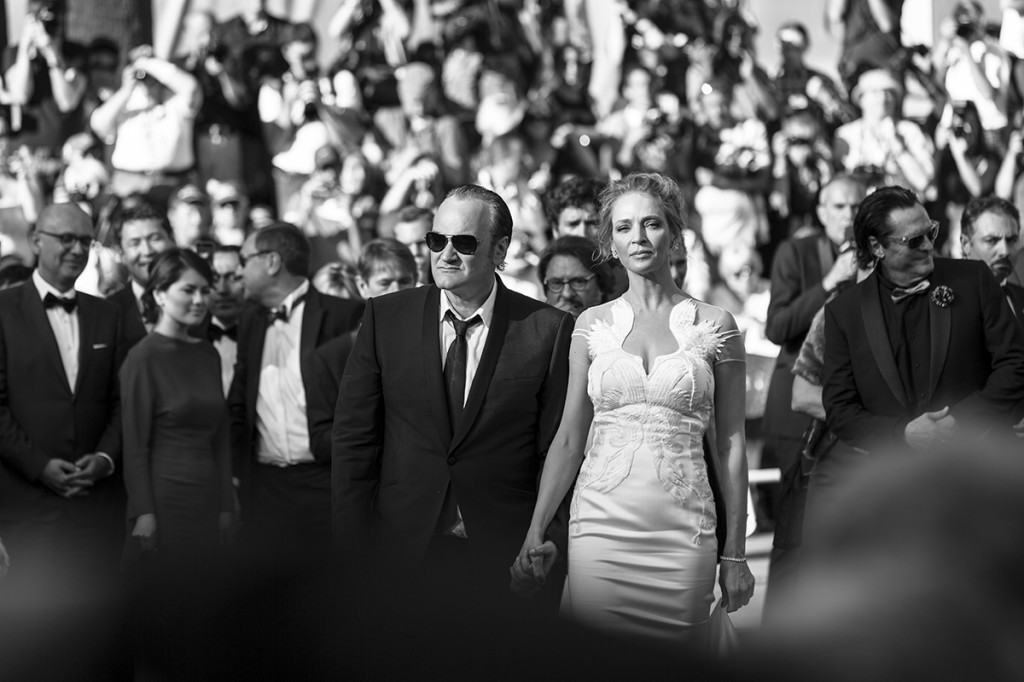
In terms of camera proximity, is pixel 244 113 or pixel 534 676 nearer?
pixel 534 676

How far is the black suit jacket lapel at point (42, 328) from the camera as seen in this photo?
534cm

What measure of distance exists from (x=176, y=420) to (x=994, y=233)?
134 inches

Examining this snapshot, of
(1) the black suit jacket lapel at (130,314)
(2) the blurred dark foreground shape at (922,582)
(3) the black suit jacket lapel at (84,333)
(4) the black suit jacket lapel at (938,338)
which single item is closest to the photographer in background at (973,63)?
(4) the black suit jacket lapel at (938,338)

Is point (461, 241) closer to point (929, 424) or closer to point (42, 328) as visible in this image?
point (929, 424)

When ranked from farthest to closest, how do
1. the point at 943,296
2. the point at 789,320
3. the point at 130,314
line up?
the point at 130,314
the point at 789,320
the point at 943,296

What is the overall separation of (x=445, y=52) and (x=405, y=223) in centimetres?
550

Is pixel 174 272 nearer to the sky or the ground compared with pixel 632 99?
nearer to the ground

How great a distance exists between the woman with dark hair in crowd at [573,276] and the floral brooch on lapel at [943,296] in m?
1.22

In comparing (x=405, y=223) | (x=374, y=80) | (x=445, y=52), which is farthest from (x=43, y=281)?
(x=445, y=52)

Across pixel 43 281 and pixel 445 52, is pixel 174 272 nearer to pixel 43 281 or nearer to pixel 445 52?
pixel 43 281

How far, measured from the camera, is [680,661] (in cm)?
107

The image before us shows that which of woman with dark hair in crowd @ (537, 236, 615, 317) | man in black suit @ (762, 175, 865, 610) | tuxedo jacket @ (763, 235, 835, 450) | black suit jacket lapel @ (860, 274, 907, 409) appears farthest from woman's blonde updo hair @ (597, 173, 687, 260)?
tuxedo jacket @ (763, 235, 835, 450)

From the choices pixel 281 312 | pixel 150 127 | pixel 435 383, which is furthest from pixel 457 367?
pixel 150 127

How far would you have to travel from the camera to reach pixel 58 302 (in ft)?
17.8
